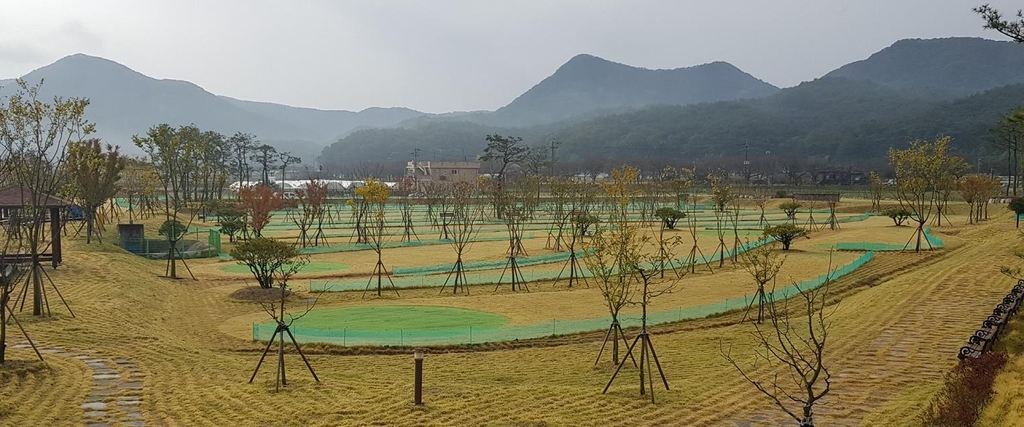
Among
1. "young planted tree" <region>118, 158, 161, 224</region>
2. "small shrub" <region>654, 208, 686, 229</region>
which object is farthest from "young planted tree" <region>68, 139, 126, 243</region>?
"small shrub" <region>654, 208, 686, 229</region>

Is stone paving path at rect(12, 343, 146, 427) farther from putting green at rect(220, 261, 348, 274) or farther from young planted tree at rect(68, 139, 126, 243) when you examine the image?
young planted tree at rect(68, 139, 126, 243)

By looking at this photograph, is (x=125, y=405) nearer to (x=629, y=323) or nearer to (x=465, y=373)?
(x=465, y=373)

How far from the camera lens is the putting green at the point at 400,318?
54.9 feet

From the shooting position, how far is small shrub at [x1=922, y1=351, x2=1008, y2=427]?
326 inches

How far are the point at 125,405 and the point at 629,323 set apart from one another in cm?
918

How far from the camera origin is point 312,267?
27.5 meters

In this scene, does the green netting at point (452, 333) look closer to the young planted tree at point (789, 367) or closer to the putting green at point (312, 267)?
the young planted tree at point (789, 367)

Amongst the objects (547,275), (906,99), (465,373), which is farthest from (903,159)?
(906,99)

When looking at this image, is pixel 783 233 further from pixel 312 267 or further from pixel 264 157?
pixel 264 157

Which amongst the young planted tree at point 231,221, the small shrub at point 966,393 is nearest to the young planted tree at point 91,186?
the young planted tree at point 231,221

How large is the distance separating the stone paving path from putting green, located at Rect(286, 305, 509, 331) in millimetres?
4897

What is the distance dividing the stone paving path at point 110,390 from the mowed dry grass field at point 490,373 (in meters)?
0.11

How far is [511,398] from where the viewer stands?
1005 centimetres

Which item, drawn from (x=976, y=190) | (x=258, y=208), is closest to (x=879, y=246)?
(x=976, y=190)
